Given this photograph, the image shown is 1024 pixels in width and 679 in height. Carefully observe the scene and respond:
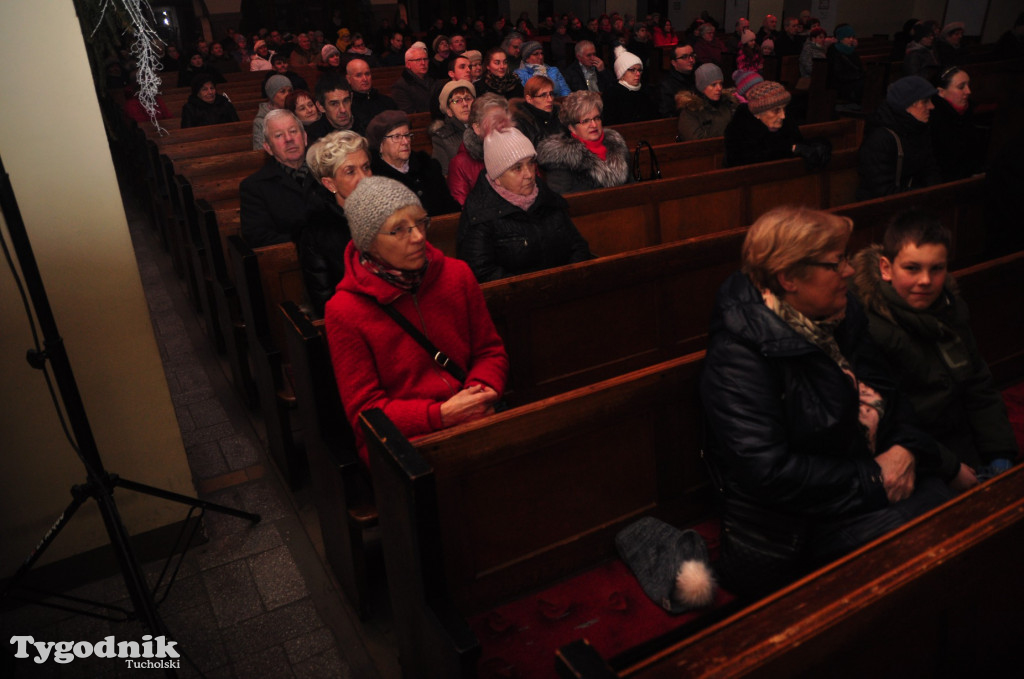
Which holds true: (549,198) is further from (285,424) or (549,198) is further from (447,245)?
(285,424)

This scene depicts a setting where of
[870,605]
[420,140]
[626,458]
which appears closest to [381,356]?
[626,458]

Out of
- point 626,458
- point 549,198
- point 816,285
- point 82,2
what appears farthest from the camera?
point 549,198

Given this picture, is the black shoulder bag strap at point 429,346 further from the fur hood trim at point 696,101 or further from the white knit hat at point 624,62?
the white knit hat at point 624,62

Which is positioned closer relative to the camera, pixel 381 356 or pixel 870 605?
pixel 870 605

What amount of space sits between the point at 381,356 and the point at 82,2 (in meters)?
1.62

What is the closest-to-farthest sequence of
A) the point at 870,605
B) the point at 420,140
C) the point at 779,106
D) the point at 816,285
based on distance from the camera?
1. the point at 870,605
2. the point at 816,285
3. the point at 779,106
4. the point at 420,140

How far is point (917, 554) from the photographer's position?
137 cm

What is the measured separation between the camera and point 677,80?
7.15 m

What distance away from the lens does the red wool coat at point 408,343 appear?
2.20m

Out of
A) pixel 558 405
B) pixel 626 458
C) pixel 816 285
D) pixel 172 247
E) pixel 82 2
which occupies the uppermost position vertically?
pixel 82 2

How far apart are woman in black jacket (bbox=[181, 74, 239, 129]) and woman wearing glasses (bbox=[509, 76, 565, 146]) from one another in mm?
3681

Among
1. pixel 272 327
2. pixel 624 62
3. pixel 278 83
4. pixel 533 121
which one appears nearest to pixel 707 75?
pixel 624 62

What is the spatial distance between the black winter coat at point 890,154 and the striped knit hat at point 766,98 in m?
0.55

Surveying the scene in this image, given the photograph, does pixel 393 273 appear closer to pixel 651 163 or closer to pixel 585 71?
pixel 651 163
